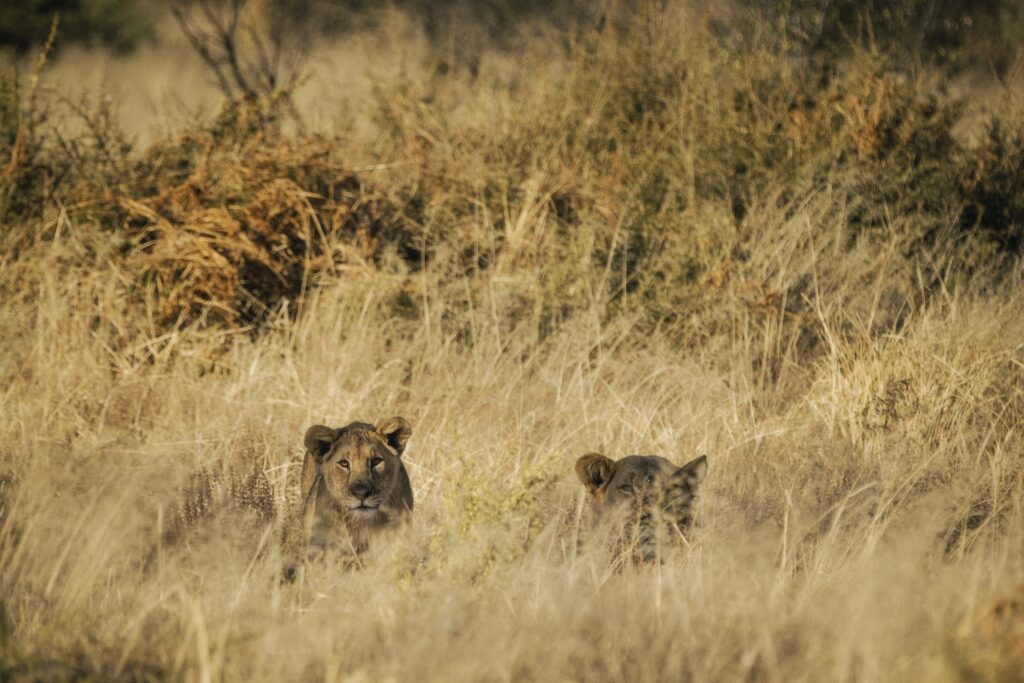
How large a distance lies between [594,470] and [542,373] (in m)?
1.93

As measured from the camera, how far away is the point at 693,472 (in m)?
5.45

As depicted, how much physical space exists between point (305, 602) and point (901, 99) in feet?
21.9

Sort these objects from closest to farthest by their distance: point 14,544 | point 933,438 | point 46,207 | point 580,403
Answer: point 14,544 < point 933,438 < point 580,403 < point 46,207

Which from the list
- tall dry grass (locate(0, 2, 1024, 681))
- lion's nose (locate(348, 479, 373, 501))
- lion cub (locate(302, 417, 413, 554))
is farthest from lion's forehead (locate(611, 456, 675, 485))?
lion's nose (locate(348, 479, 373, 501))

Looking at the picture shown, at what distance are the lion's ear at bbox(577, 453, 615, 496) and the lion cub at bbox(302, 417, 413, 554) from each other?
→ 0.80m

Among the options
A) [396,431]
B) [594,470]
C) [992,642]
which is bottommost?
[594,470]

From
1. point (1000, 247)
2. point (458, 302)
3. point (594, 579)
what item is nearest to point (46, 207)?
point (458, 302)

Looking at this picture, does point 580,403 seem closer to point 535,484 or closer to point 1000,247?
point 535,484

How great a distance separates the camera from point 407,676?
3648 mm

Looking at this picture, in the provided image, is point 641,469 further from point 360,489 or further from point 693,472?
point 360,489

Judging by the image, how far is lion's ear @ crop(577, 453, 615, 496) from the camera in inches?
215

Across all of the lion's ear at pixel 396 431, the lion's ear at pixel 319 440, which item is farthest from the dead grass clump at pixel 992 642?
→ the lion's ear at pixel 319 440

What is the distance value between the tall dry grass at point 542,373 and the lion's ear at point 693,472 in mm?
269

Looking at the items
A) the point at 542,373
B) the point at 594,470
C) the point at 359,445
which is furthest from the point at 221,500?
the point at 542,373
